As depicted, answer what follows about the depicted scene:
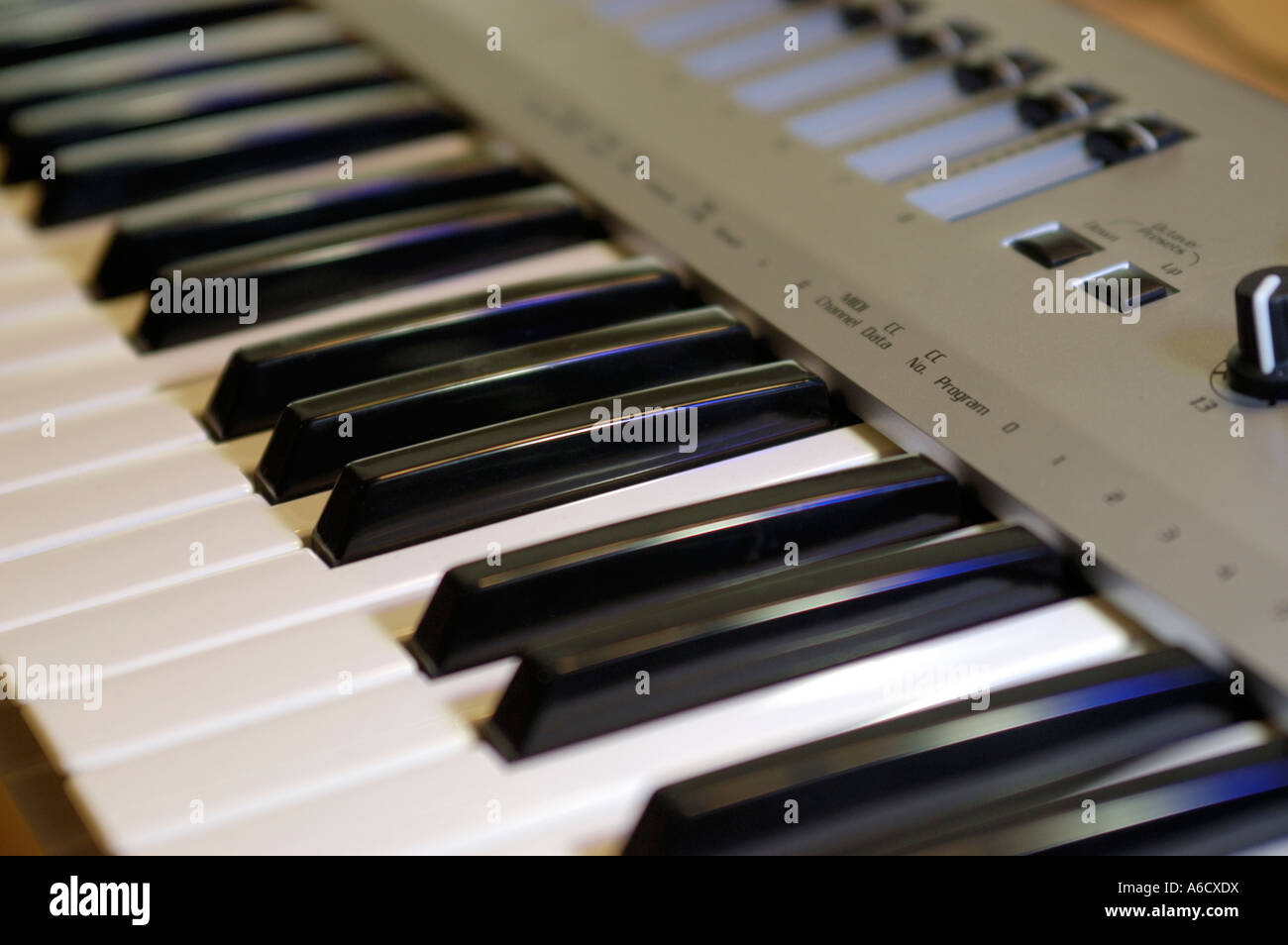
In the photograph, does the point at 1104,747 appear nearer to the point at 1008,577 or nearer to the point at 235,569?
the point at 1008,577

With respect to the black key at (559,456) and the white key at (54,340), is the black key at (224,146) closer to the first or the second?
the white key at (54,340)

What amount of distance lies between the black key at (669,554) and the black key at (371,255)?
0.42 metres

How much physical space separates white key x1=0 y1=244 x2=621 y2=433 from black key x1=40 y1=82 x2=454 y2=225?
27cm

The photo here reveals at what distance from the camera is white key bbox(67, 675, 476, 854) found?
76cm

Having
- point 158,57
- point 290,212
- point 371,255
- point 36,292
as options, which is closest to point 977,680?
point 371,255

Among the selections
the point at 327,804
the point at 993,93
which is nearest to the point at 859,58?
the point at 993,93

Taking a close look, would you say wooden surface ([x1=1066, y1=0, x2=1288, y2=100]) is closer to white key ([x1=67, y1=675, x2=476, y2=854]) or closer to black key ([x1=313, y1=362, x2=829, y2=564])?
black key ([x1=313, y1=362, x2=829, y2=564])

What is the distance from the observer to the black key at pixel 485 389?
3.32 feet

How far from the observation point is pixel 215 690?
2.76 ft

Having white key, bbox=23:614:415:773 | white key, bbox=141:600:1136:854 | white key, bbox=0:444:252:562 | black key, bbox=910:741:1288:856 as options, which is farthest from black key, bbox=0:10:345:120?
black key, bbox=910:741:1288:856

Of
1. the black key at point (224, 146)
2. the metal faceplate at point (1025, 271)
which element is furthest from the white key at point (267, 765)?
the black key at point (224, 146)

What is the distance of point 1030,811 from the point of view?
74 cm
